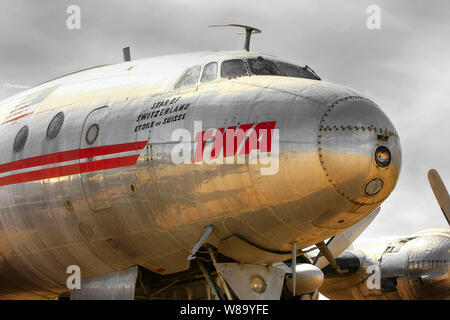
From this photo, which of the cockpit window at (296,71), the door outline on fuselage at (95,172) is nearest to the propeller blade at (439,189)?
the cockpit window at (296,71)

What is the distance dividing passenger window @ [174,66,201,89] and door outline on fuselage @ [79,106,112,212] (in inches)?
53.4

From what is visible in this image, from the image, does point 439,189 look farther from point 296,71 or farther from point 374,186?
point 374,186

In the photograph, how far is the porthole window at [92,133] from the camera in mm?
10609

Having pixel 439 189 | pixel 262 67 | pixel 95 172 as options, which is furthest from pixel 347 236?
pixel 95 172

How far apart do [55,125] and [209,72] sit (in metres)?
3.02

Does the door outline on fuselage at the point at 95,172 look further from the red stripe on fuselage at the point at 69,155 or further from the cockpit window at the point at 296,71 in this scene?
the cockpit window at the point at 296,71

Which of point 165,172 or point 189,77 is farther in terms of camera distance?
point 189,77

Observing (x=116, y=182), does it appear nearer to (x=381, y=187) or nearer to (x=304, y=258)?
(x=381, y=187)

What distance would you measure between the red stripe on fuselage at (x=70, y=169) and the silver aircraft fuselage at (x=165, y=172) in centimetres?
2

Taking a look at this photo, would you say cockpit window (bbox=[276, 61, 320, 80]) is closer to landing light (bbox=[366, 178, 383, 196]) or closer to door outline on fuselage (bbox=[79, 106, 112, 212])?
landing light (bbox=[366, 178, 383, 196])

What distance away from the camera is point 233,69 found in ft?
34.0

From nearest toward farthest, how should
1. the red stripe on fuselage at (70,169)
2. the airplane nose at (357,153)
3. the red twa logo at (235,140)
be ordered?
the airplane nose at (357,153), the red twa logo at (235,140), the red stripe on fuselage at (70,169)

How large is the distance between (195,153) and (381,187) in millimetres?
2668

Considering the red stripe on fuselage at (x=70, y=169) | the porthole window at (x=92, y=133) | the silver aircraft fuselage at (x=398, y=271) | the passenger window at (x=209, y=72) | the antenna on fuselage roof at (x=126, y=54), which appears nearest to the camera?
the red stripe on fuselage at (x=70, y=169)
